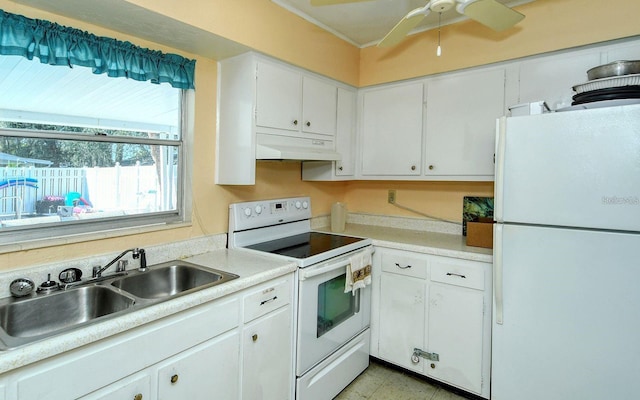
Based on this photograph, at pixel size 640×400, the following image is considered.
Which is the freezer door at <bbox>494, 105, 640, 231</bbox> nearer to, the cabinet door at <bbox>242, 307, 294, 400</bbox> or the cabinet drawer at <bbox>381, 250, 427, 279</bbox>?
the cabinet drawer at <bbox>381, 250, 427, 279</bbox>

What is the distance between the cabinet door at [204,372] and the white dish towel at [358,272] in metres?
0.87

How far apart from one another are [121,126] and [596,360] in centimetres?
265

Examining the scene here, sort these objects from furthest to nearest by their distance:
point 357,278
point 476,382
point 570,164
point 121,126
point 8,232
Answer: point 357,278 < point 476,382 < point 121,126 < point 570,164 < point 8,232

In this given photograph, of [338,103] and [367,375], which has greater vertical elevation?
[338,103]

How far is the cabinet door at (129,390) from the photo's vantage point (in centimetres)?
114

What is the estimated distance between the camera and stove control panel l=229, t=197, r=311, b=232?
2.26 m

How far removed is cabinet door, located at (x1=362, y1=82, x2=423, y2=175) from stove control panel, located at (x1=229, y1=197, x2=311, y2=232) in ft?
2.14

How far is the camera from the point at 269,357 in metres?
1.77

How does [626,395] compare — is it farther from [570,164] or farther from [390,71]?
[390,71]

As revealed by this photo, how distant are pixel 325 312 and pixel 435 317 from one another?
2.47 ft

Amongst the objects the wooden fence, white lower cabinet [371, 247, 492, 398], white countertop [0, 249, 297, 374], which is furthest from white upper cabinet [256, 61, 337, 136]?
white lower cabinet [371, 247, 492, 398]

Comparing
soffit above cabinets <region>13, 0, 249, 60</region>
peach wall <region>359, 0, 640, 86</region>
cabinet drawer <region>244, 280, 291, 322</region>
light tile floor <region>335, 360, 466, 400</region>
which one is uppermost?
peach wall <region>359, 0, 640, 86</region>

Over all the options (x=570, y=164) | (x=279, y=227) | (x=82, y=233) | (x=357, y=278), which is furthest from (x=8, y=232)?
(x=570, y=164)

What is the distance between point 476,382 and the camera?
2.13 meters
